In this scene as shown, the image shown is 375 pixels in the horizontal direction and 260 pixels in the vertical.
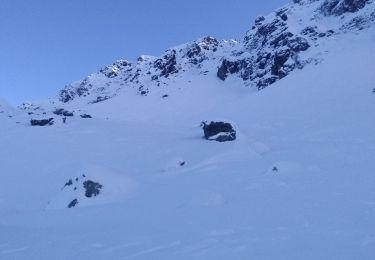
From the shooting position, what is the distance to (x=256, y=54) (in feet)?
251

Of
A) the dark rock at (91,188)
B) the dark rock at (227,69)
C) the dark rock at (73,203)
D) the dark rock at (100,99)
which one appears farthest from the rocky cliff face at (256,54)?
the dark rock at (73,203)

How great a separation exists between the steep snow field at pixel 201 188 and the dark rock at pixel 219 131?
0.90m

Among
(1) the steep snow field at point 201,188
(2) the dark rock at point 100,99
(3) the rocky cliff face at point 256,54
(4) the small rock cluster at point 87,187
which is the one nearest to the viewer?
(1) the steep snow field at point 201,188

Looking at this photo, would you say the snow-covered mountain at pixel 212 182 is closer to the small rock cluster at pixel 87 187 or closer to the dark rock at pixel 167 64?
the small rock cluster at pixel 87 187

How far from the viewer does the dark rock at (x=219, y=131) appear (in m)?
24.0

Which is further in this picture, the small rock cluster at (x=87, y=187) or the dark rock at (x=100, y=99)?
the dark rock at (x=100, y=99)

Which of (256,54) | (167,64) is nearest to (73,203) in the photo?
(256,54)

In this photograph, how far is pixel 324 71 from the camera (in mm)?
47094

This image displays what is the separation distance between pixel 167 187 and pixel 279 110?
21.8 meters

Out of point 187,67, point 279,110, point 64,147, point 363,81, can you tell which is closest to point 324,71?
point 363,81

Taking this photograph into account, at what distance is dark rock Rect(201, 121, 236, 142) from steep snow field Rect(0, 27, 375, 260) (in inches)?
35.5

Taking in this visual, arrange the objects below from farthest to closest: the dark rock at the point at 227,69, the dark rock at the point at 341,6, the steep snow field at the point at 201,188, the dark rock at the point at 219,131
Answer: the dark rock at the point at 227,69 < the dark rock at the point at 341,6 < the dark rock at the point at 219,131 < the steep snow field at the point at 201,188

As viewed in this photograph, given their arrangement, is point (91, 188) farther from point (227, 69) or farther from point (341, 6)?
point (227, 69)

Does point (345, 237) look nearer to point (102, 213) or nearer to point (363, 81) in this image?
point (102, 213)
